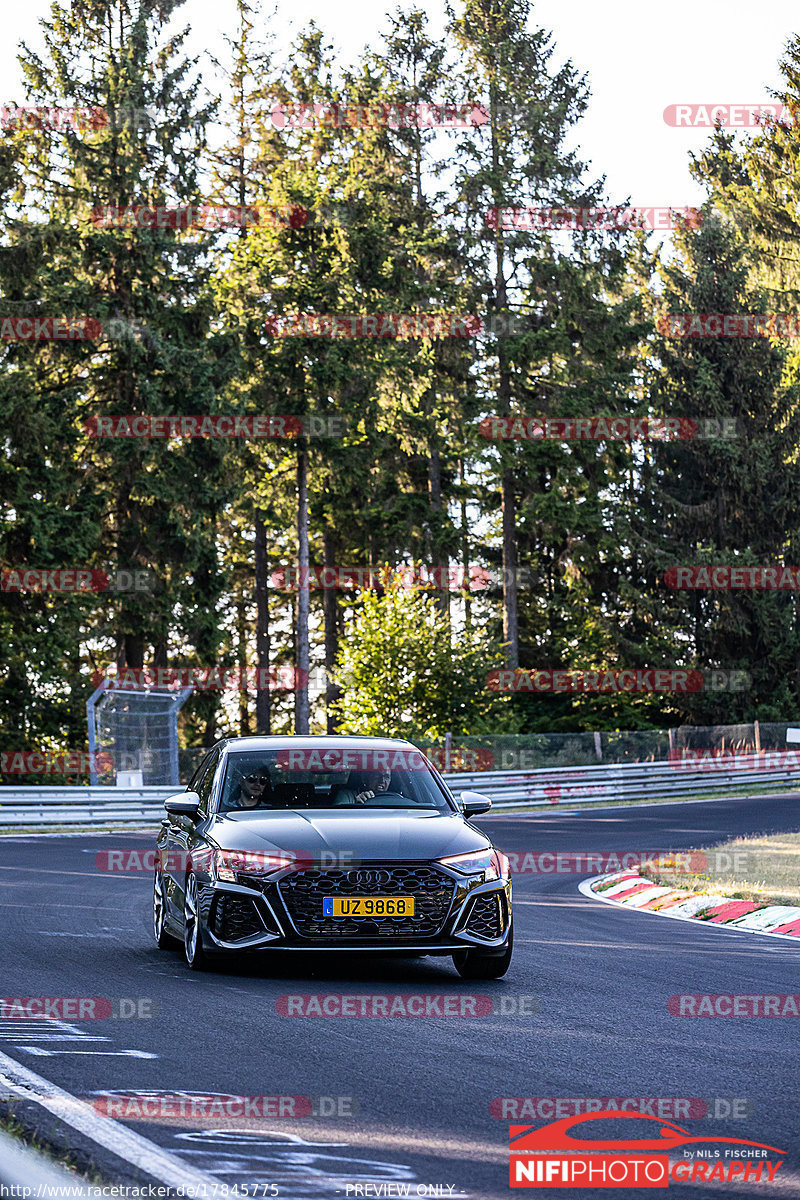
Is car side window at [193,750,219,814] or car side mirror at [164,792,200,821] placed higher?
car side window at [193,750,219,814]

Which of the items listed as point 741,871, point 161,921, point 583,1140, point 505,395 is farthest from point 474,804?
point 505,395

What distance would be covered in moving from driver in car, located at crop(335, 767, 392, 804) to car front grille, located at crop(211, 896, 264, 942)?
1.35 meters

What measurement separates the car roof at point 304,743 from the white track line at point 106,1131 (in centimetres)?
452

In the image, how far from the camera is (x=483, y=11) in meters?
54.3

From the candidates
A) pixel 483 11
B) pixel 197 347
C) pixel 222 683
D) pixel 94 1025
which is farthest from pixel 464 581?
pixel 94 1025

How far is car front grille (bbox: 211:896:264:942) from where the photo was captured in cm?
956

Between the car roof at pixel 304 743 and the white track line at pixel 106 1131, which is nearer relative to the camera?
the white track line at pixel 106 1131

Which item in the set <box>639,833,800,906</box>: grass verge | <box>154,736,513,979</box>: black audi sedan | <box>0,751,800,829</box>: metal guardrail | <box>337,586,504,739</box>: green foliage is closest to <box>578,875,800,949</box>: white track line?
<box>639,833,800,906</box>: grass verge

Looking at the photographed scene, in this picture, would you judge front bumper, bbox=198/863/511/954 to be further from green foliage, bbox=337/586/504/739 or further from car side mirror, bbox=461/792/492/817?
green foliage, bbox=337/586/504/739

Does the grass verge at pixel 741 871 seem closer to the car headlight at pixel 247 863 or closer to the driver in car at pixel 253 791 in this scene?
the driver in car at pixel 253 791

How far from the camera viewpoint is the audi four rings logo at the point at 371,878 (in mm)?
9500

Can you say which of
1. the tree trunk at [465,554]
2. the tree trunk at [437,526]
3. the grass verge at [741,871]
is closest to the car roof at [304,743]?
the grass verge at [741,871]

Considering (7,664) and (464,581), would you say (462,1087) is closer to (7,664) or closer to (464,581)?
(7,664)

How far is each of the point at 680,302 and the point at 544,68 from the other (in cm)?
949
